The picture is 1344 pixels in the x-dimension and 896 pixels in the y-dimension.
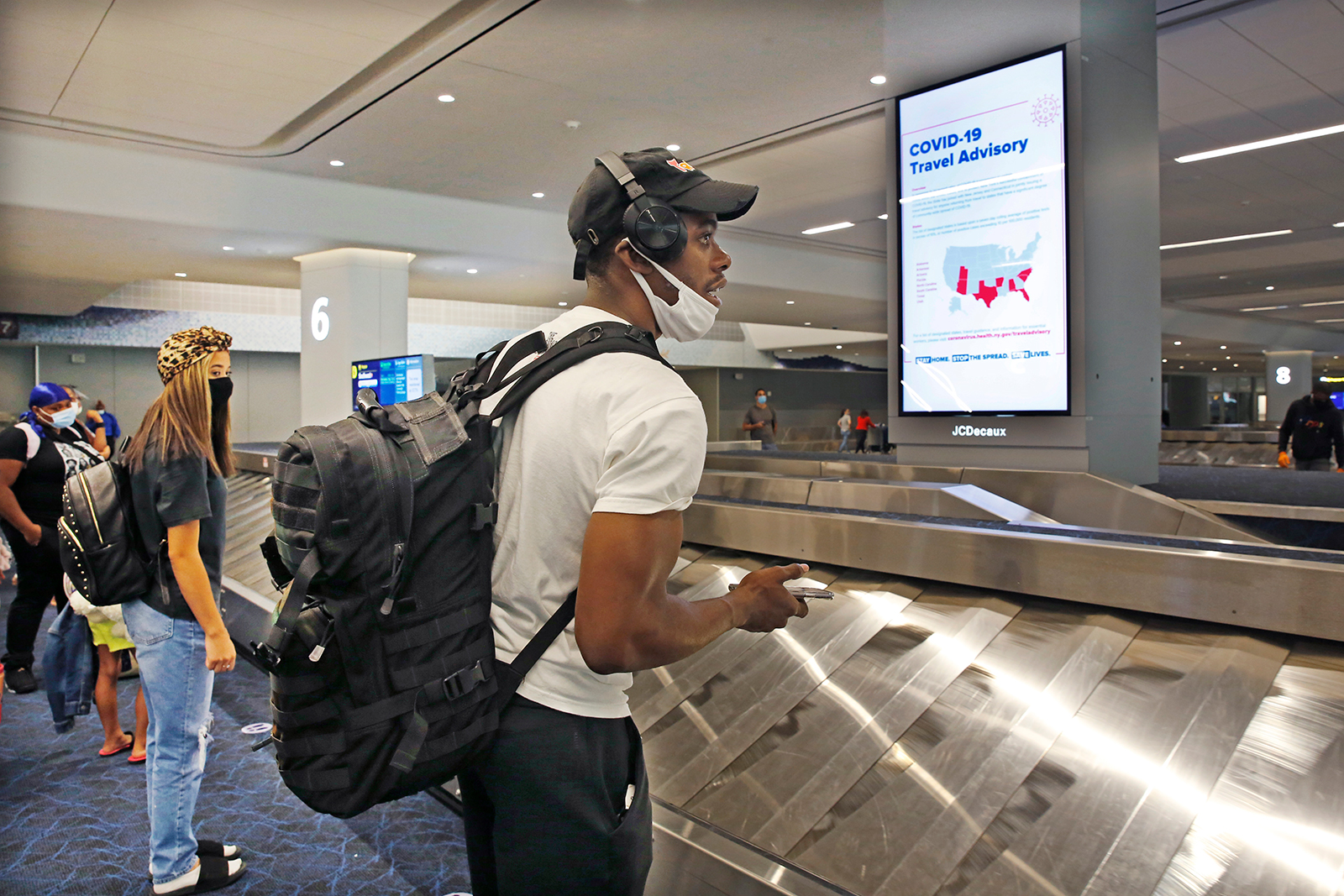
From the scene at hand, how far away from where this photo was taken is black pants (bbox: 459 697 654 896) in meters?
1.10

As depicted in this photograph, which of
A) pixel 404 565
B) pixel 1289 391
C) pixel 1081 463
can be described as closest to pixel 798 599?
pixel 404 565

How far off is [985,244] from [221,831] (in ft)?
17.5

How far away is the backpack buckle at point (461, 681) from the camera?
1063 mm

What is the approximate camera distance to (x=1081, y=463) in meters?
5.30

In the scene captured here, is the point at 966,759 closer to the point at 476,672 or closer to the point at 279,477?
the point at 476,672

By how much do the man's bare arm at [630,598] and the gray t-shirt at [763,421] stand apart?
13.1m

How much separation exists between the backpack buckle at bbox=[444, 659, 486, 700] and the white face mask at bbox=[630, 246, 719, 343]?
0.54 meters

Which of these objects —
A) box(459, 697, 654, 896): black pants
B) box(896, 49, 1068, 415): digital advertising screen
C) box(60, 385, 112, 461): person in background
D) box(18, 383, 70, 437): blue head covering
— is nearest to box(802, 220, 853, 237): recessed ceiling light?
box(896, 49, 1068, 415): digital advertising screen

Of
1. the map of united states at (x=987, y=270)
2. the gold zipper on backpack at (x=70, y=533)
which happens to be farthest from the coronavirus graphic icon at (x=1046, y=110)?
the gold zipper on backpack at (x=70, y=533)

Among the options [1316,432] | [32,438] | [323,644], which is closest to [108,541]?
[323,644]

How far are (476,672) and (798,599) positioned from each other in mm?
508

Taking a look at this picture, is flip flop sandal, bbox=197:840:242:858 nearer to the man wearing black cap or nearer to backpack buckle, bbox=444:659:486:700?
the man wearing black cap

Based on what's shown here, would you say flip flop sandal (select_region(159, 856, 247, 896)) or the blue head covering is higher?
the blue head covering

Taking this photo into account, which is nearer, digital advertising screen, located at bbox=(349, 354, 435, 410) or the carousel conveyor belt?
the carousel conveyor belt
